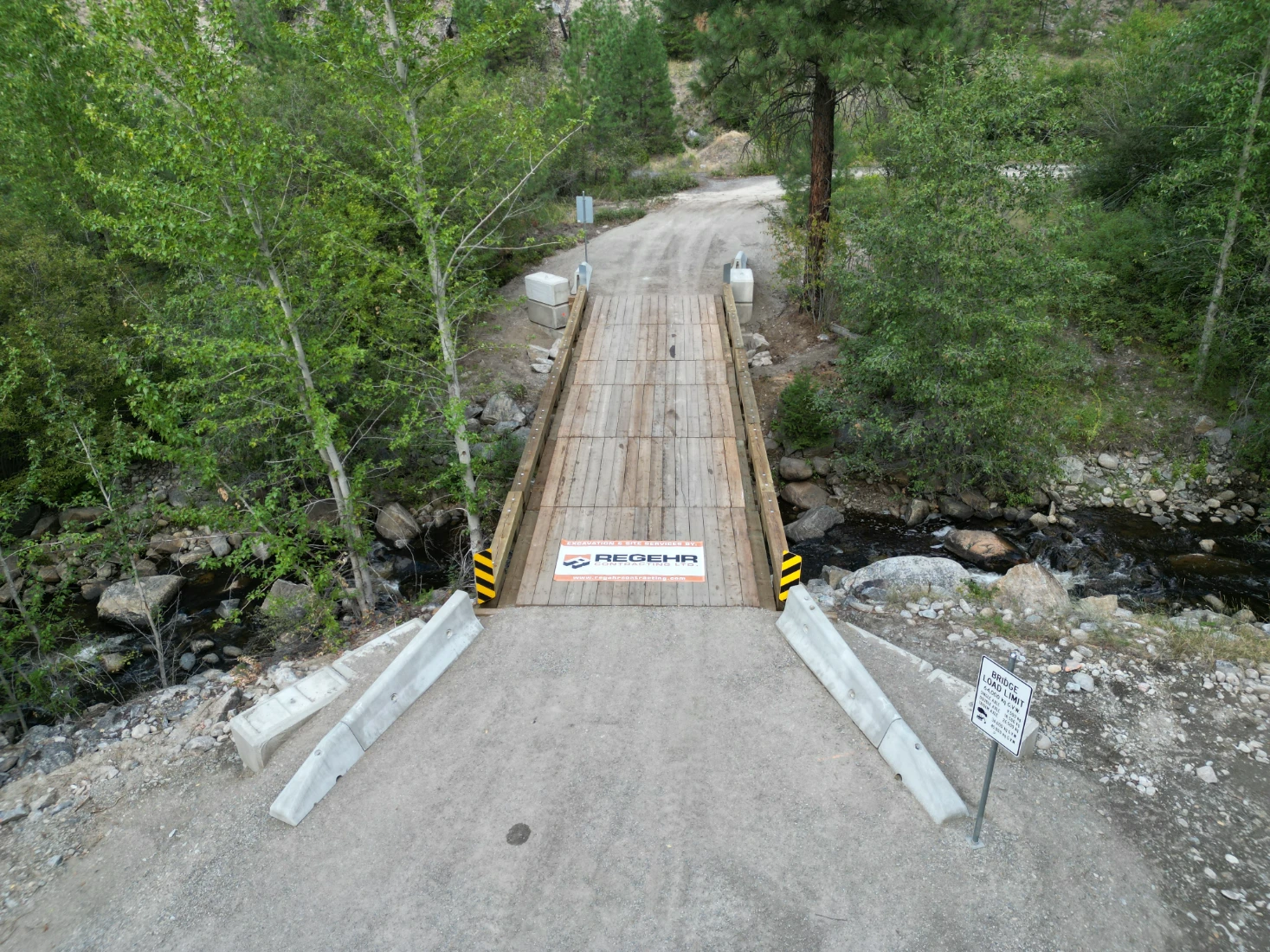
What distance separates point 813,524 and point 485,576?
8196 millimetres

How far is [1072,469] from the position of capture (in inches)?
642

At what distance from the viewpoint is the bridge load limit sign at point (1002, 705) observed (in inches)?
218

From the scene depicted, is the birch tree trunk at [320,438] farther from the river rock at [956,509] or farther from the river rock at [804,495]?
the river rock at [956,509]

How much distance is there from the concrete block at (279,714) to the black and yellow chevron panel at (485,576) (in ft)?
5.72

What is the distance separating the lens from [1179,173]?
1509cm

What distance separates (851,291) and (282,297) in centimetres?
1011

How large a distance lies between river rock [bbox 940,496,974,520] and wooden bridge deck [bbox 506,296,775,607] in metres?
5.23

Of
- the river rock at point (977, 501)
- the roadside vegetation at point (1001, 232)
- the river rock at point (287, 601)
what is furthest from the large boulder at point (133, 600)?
the river rock at point (977, 501)

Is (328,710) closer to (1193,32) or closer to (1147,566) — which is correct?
(1147,566)

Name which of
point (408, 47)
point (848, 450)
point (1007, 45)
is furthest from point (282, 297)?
point (1007, 45)

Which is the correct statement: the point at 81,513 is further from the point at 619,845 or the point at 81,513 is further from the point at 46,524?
the point at 619,845

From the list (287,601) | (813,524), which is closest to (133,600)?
(287,601)

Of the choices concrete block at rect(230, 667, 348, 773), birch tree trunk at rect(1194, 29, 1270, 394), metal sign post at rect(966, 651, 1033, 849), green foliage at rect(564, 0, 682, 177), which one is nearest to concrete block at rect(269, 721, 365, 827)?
concrete block at rect(230, 667, 348, 773)

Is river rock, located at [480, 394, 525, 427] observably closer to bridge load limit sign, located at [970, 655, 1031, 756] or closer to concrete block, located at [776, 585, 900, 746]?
concrete block, located at [776, 585, 900, 746]
